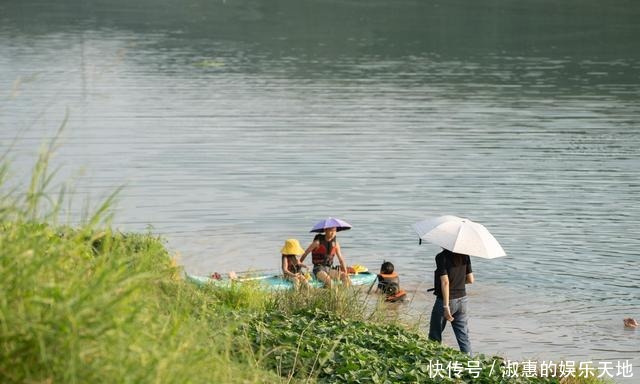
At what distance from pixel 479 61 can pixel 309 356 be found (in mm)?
51517

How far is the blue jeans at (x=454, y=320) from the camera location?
1450cm

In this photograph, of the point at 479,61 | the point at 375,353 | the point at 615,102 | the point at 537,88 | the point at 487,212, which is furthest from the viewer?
the point at 479,61

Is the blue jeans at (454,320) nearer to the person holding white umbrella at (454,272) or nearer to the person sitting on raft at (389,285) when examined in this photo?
the person holding white umbrella at (454,272)

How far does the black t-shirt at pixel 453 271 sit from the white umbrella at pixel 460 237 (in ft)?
0.43

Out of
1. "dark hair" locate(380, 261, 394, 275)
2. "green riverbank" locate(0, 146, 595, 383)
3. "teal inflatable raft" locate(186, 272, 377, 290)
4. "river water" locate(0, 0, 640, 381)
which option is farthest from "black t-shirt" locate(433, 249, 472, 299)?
"green riverbank" locate(0, 146, 595, 383)

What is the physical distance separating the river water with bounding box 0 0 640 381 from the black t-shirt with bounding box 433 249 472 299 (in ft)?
10.2

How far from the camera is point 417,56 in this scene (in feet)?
210

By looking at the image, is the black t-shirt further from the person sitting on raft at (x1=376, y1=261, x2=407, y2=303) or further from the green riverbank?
the green riverbank

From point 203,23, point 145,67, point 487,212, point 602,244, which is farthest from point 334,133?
point 203,23

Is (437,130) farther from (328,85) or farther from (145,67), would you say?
(145,67)

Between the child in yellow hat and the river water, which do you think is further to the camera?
the river water

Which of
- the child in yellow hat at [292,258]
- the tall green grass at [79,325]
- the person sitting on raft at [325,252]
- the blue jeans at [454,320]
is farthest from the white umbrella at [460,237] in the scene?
the tall green grass at [79,325]

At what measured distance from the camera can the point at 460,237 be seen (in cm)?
1478

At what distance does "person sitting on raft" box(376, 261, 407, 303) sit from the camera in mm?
19172
